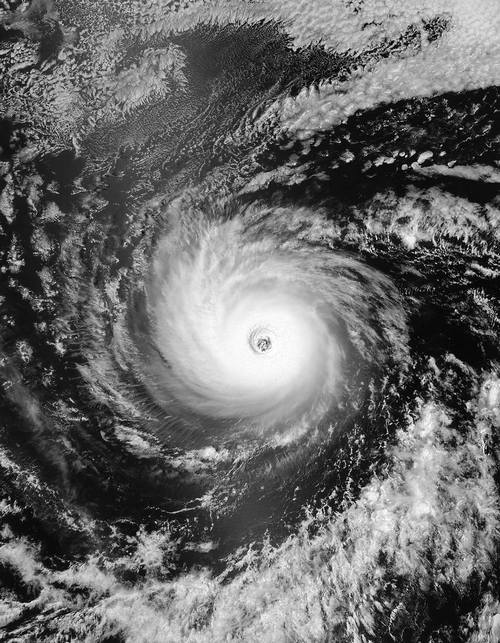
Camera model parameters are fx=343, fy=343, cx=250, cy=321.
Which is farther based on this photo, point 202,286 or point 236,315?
point 236,315

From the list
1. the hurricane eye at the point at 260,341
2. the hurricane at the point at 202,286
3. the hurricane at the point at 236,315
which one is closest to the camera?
the hurricane at the point at 202,286

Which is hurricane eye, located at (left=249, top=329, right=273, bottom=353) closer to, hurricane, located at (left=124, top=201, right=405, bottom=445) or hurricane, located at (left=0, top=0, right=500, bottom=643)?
hurricane, located at (left=124, top=201, right=405, bottom=445)

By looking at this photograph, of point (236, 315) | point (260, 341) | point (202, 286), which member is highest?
point (202, 286)

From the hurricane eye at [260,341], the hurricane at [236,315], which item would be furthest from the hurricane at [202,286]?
the hurricane eye at [260,341]

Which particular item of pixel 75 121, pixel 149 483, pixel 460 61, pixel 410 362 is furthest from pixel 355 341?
pixel 75 121

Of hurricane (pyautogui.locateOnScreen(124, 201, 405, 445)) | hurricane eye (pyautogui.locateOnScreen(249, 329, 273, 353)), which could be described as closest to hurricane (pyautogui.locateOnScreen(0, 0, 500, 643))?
hurricane (pyautogui.locateOnScreen(124, 201, 405, 445))

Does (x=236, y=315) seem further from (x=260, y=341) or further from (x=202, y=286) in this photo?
(x=202, y=286)

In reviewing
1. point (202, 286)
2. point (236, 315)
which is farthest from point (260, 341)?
point (202, 286)

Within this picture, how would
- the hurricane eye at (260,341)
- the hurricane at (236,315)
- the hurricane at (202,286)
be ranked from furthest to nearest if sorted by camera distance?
the hurricane eye at (260,341) → the hurricane at (236,315) → the hurricane at (202,286)

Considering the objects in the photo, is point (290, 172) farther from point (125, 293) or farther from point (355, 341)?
point (125, 293)

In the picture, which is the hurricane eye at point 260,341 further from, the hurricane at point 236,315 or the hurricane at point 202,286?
the hurricane at point 202,286
